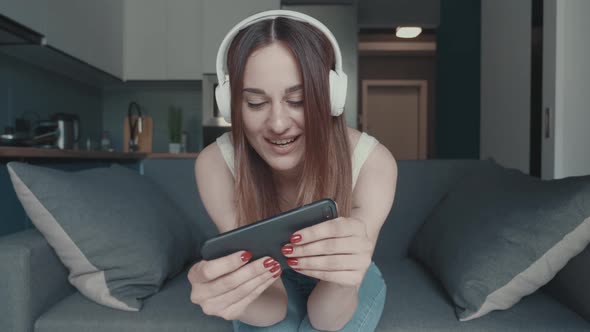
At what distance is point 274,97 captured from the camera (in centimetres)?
83

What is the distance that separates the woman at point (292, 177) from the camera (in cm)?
72

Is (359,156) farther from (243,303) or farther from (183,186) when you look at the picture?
(183,186)

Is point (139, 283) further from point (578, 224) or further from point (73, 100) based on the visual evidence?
point (73, 100)

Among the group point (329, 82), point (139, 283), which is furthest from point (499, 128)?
point (139, 283)

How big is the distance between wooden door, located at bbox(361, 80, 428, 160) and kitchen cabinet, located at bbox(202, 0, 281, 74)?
4670 mm

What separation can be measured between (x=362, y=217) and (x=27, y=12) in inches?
92.8

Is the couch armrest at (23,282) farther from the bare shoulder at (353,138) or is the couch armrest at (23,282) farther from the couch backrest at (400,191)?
the bare shoulder at (353,138)

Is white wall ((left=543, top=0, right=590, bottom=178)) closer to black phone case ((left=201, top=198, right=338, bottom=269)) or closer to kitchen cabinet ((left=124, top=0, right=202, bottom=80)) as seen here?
black phone case ((left=201, top=198, right=338, bottom=269))

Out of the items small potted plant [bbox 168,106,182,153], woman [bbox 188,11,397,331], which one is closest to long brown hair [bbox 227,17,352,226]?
woman [bbox 188,11,397,331]

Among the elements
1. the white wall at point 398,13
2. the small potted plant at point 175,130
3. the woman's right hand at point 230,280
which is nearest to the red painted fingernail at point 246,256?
the woman's right hand at point 230,280

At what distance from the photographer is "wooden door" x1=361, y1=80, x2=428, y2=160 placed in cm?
835

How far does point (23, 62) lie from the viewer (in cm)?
290

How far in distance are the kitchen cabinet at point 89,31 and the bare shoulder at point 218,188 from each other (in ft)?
6.98

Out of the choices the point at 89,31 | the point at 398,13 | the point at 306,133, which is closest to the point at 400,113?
the point at 398,13
